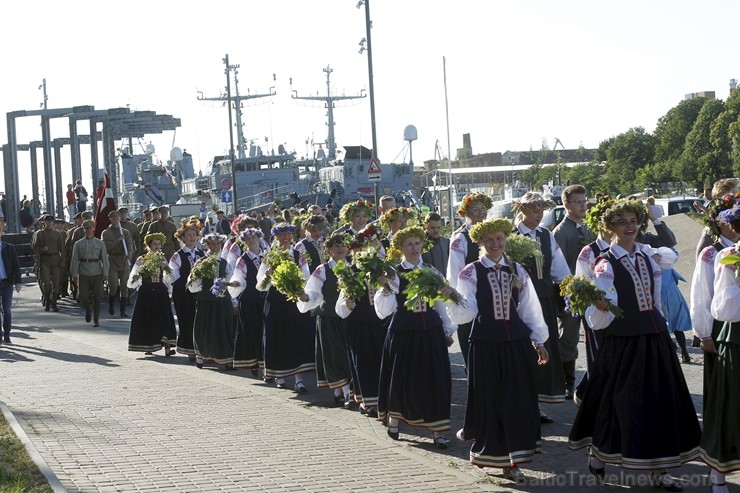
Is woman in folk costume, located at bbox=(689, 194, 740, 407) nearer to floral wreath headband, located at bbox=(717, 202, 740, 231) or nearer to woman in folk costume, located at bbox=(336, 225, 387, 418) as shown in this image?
floral wreath headband, located at bbox=(717, 202, 740, 231)

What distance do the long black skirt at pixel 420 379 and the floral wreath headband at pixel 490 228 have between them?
4.33 ft

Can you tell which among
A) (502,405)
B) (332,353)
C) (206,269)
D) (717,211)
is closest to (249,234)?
(206,269)

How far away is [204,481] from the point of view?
8.77 m

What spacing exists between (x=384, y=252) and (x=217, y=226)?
1943 centimetres

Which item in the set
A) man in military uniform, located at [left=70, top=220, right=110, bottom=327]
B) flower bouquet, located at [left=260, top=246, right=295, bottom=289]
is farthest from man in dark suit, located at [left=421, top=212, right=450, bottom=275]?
man in military uniform, located at [left=70, top=220, right=110, bottom=327]

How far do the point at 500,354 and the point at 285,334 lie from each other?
5.28 metres

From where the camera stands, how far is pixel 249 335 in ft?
48.8

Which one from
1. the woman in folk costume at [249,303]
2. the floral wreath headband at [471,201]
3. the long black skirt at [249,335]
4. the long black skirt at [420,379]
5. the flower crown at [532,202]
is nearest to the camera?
the long black skirt at [420,379]

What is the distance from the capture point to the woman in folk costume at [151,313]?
56.5 ft

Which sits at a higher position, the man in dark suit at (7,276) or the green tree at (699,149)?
the green tree at (699,149)

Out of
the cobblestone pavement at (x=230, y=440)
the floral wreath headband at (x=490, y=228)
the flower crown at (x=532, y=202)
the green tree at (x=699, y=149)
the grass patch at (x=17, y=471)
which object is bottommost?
Result: the cobblestone pavement at (x=230, y=440)

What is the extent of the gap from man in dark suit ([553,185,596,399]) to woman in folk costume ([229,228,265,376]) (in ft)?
12.8

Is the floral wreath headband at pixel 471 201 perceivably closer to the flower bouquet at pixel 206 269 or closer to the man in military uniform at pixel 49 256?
the flower bouquet at pixel 206 269

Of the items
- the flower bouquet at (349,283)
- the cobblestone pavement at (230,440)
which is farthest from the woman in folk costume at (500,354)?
the flower bouquet at (349,283)
